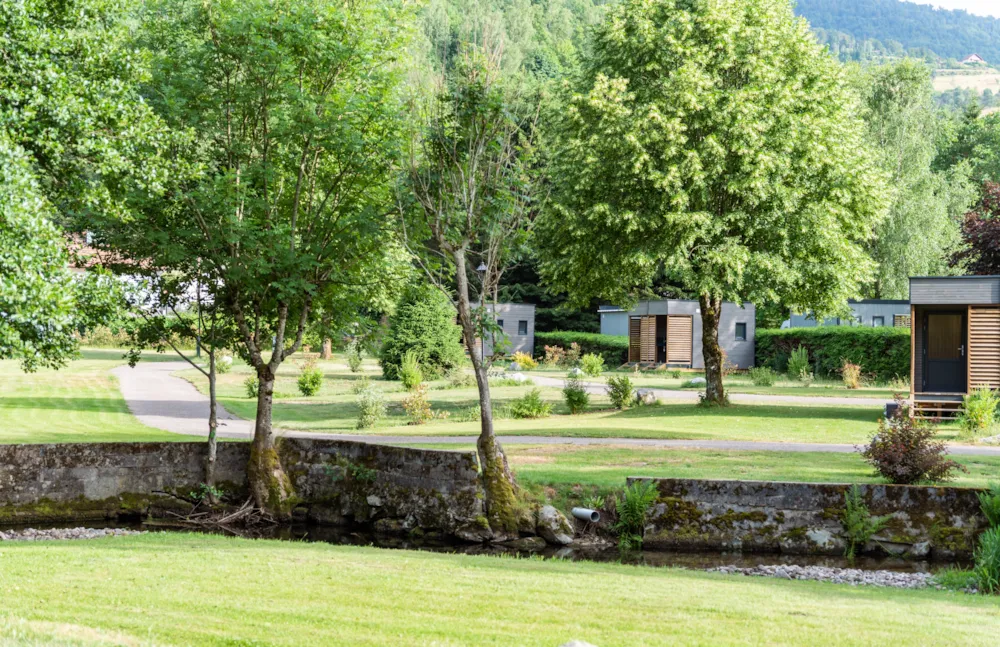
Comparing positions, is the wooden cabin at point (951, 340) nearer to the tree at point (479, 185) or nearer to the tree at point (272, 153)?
the tree at point (479, 185)

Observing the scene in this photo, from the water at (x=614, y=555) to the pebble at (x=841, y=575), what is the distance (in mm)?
318

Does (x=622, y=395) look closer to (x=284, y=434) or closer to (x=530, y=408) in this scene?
(x=530, y=408)

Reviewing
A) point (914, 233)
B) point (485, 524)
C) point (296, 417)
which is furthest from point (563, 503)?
point (914, 233)

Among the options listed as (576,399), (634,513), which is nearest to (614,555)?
(634,513)

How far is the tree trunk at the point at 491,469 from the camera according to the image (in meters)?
13.5

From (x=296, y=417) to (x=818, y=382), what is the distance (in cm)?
2171

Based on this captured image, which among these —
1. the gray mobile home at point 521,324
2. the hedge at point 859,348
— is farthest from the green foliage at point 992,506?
the gray mobile home at point 521,324

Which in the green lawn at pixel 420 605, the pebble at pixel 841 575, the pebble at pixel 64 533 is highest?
the green lawn at pixel 420 605

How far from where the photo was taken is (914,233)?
4844 centimetres

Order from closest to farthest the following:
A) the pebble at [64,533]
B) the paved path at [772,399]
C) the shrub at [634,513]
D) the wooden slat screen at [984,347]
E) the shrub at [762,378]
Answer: the shrub at [634,513] < the pebble at [64,533] < the wooden slat screen at [984,347] < the paved path at [772,399] < the shrub at [762,378]

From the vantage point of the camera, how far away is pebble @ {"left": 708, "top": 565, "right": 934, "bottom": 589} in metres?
10.7

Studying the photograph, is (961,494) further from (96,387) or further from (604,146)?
(96,387)

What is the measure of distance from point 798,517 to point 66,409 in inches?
725

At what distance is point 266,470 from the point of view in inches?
609
